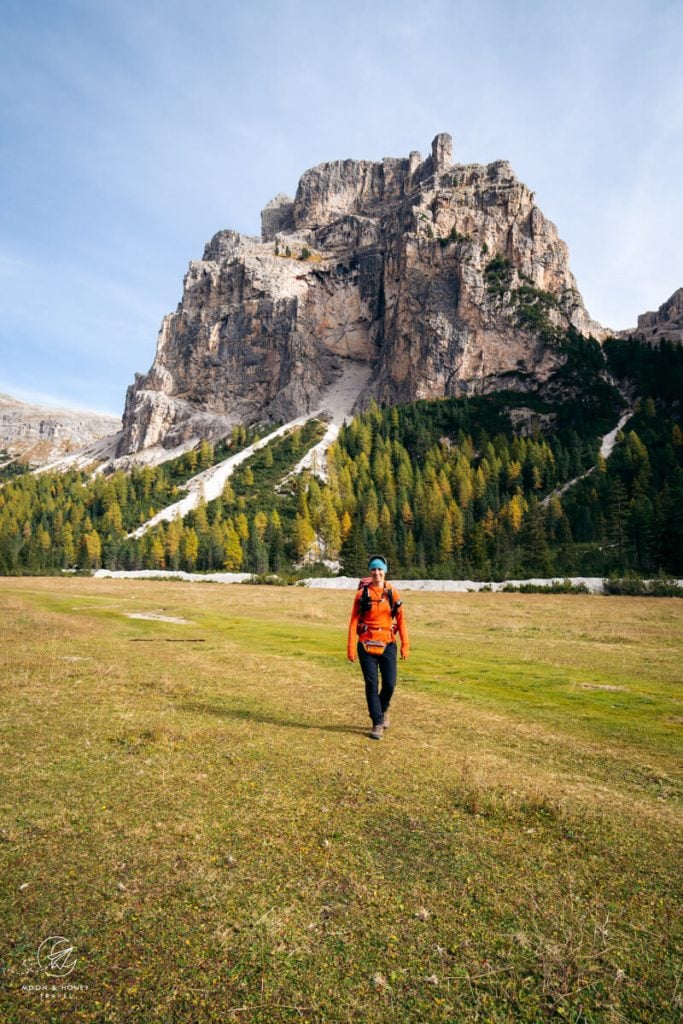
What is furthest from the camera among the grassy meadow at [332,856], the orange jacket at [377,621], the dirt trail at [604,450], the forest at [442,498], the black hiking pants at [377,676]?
the dirt trail at [604,450]

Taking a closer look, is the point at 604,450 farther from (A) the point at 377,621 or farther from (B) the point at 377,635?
(B) the point at 377,635

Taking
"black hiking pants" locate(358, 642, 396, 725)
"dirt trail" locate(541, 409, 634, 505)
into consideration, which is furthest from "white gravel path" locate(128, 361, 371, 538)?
"black hiking pants" locate(358, 642, 396, 725)

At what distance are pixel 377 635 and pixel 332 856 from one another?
4.73 m

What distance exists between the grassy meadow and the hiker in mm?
714

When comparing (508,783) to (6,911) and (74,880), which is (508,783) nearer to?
(74,880)

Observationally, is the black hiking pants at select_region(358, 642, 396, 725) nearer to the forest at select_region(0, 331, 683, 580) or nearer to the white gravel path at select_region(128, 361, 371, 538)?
the forest at select_region(0, 331, 683, 580)

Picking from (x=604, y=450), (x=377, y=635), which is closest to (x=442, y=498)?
(x=604, y=450)

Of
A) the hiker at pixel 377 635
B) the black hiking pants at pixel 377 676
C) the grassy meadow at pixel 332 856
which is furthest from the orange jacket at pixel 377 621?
the grassy meadow at pixel 332 856

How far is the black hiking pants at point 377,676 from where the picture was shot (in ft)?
31.7

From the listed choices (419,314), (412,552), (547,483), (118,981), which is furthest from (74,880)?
(419,314)

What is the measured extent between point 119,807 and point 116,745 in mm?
2397

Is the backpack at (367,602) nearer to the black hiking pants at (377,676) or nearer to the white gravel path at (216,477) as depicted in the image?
the black hiking pants at (377,676)

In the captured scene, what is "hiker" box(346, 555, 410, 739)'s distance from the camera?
9703 millimetres

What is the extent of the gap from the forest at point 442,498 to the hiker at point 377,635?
6597 cm
